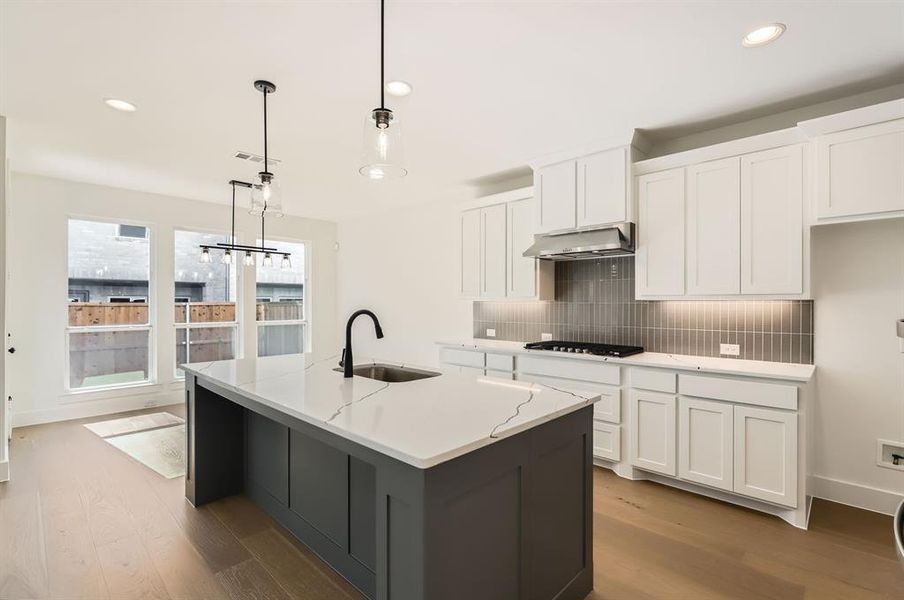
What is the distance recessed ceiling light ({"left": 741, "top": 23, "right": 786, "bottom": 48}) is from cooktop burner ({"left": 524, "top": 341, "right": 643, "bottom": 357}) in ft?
6.77

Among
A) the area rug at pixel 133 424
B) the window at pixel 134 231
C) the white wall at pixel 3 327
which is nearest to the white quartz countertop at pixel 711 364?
the area rug at pixel 133 424

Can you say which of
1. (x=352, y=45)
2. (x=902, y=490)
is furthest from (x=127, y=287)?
(x=902, y=490)

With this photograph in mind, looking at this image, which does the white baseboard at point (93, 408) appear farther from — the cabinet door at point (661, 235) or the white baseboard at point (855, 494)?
the white baseboard at point (855, 494)

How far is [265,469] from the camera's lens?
2.73 m

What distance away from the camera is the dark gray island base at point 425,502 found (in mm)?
1296

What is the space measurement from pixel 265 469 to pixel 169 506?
0.71m

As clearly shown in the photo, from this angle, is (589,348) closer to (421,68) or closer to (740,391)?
(740,391)

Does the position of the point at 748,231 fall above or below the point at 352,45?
below

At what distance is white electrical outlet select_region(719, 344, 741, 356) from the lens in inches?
→ 124

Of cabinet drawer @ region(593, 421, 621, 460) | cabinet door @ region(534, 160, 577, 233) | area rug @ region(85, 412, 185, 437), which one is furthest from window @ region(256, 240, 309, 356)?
cabinet drawer @ region(593, 421, 621, 460)

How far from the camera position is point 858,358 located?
2.77 metres

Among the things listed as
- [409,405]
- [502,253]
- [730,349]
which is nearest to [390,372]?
[409,405]

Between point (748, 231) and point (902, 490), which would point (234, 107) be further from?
point (902, 490)

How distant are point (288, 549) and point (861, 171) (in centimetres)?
380
